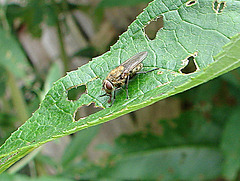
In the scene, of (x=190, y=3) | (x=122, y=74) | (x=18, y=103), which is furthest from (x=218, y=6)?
(x=18, y=103)

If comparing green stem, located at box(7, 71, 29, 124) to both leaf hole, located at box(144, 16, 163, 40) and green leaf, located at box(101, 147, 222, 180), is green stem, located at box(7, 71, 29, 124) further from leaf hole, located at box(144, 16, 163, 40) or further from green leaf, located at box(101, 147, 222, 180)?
leaf hole, located at box(144, 16, 163, 40)

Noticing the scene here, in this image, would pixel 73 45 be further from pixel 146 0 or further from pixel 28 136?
pixel 28 136

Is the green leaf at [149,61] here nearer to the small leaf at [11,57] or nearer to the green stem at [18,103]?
the small leaf at [11,57]

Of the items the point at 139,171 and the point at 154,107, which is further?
the point at 154,107

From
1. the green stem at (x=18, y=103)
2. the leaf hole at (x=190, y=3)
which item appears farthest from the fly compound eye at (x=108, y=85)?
the green stem at (x=18, y=103)

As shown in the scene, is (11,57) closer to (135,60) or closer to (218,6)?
(135,60)

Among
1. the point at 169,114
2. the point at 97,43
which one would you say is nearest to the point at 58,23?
the point at 97,43

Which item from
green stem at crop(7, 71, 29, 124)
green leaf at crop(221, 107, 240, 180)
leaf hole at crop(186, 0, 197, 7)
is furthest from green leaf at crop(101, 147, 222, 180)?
leaf hole at crop(186, 0, 197, 7)
